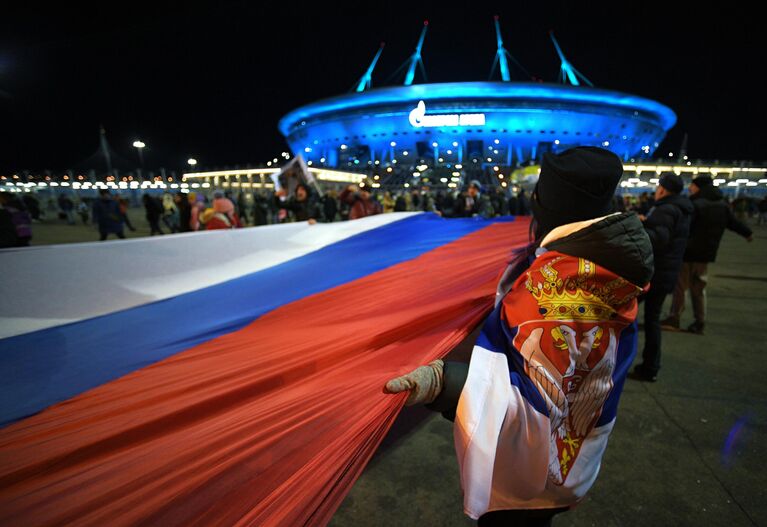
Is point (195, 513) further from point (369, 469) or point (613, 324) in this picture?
point (369, 469)

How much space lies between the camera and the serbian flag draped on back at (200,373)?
90 cm

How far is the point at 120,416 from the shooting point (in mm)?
1177

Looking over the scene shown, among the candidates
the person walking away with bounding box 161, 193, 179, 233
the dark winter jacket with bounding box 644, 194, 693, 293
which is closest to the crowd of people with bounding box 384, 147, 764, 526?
the dark winter jacket with bounding box 644, 194, 693, 293

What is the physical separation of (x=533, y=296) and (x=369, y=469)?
190 centimetres

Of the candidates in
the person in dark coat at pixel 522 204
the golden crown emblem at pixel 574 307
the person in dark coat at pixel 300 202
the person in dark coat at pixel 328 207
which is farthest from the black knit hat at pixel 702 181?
the person in dark coat at pixel 328 207

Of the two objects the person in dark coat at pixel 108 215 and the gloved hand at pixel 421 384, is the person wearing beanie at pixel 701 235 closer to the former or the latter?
the gloved hand at pixel 421 384

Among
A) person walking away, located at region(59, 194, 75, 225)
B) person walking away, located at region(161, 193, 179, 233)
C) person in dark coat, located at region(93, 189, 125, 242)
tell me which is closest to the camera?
person in dark coat, located at region(93, 189, 125, 242)

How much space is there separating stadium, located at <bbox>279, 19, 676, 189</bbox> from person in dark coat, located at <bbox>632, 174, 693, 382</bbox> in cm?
5672

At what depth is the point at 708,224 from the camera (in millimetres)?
4355

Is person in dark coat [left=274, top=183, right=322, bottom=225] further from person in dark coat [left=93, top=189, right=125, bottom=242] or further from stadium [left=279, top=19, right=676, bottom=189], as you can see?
stadium [left=279, top=19, right=676, bottom=189]

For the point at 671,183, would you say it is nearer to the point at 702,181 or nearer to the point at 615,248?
Result: the point at 702,181

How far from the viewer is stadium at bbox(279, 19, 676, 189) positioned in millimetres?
63938

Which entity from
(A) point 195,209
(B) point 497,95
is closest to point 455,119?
(B) point 497,95

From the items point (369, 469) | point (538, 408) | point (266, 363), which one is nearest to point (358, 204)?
point (369, 469)
